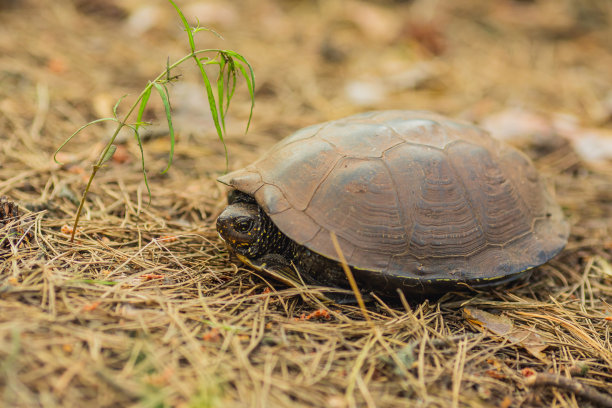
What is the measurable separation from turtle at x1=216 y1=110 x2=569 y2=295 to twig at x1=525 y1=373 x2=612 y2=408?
0.57 m

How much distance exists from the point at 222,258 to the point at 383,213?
2.97 ft

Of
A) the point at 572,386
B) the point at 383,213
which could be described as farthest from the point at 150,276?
the point at 572,386

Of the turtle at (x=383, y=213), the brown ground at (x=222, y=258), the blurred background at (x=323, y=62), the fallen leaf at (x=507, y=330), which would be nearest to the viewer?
the brown ground at (x=222, y=258)

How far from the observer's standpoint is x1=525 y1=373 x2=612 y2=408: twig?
183 cm

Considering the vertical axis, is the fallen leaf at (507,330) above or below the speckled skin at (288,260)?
below

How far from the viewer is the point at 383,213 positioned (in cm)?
228

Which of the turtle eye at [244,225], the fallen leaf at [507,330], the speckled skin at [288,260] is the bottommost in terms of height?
the fallen leaf at [507,330]

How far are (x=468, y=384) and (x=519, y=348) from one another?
45cm

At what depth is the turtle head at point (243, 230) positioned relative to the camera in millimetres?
2295

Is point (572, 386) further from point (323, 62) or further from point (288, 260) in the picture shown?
point (323, 62)

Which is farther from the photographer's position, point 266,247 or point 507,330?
point 266,247

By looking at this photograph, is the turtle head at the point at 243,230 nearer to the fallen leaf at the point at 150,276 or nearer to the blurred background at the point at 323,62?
the fallen leaf at the point at 150,276

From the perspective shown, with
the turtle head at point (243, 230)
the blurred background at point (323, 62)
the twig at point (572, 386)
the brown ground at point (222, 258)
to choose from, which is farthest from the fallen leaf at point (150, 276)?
the twig at point (572, 386)

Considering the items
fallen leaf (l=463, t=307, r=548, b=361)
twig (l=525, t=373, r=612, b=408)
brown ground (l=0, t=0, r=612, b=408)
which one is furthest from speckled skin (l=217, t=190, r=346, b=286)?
twig (l=525, t=373, r=612, b=408)
